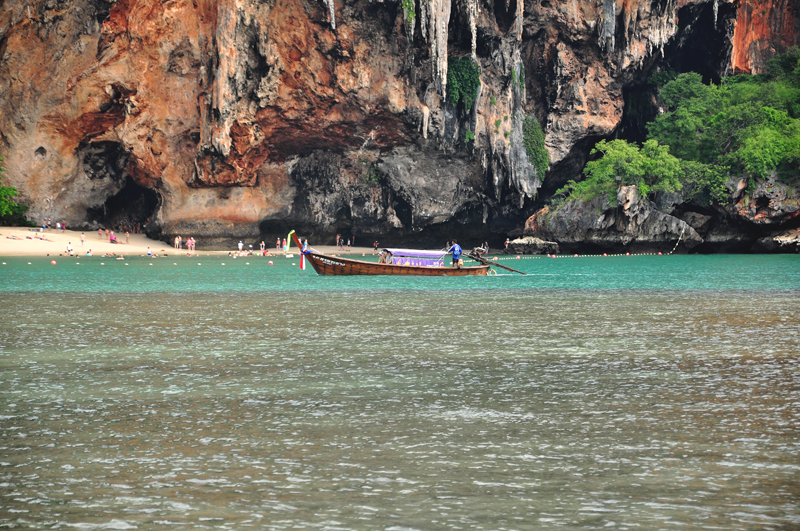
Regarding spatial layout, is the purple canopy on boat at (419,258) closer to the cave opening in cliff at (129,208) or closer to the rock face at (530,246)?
the rock face at (530,246)

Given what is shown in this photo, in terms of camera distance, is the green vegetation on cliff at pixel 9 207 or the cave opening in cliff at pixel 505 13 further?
the cave opening in cliff at pixel 505 13

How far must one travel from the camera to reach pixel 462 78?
Result: 205 feet

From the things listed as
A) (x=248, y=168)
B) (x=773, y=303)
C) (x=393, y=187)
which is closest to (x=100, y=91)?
(x=248, y=168)

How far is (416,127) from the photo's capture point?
63.4 m

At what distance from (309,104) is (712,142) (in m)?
37.8

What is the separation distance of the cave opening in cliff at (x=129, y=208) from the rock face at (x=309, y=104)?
0.33 m

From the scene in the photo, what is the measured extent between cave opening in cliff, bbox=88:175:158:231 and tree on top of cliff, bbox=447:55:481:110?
3206cm

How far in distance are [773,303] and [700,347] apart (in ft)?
33.1

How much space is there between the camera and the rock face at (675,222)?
61906mm

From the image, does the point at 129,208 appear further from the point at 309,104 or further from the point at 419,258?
the point at 419,258

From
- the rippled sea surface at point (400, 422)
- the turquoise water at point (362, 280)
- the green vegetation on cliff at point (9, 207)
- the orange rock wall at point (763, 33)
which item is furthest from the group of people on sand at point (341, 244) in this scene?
the rippled sea surface at point (400, 422)

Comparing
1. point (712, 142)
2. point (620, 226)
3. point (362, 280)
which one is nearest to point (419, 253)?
point (362, 280)

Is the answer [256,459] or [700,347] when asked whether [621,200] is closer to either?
[700,347]

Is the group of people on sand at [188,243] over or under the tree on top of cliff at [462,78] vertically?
under
